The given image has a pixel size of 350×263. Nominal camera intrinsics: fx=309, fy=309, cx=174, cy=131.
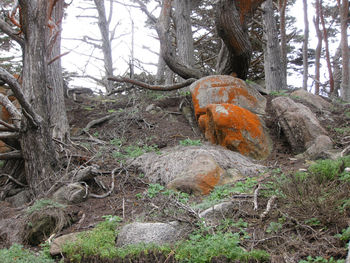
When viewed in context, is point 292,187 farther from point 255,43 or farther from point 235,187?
point 255,43

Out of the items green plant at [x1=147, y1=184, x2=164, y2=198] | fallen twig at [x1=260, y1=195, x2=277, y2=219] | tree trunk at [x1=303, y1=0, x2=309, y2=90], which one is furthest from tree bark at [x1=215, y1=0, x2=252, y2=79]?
tree trunk at [x1=303, y1=0, x2=309, y2=90]

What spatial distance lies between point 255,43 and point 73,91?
812 centimetres

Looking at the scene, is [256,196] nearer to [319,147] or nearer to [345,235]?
[345,235]

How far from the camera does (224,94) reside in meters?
7.62

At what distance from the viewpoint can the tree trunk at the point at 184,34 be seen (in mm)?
10938

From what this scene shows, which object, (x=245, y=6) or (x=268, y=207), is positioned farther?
(x=245, y=6)

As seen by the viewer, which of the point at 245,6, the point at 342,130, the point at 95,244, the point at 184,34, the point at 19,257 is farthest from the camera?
the point at 184,34

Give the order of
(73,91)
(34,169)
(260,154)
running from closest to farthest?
→ (34,169) < (260,154) < (73,91)

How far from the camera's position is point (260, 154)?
258 inches

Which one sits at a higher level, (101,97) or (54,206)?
(101,97)

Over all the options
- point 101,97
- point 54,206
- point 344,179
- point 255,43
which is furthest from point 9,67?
point 344,179

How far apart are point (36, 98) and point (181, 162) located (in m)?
2.94

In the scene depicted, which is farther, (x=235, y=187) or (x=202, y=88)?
(x=202, y=88)

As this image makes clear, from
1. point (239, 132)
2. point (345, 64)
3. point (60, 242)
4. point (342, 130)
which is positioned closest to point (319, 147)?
point (342, 130)
